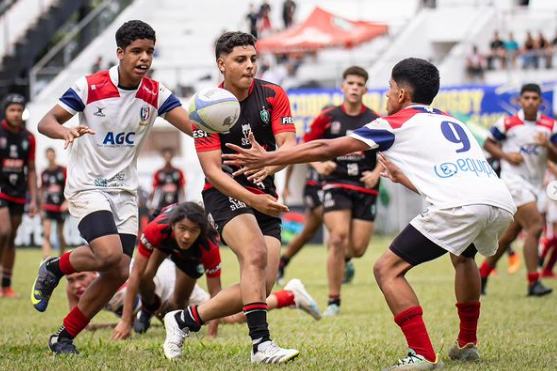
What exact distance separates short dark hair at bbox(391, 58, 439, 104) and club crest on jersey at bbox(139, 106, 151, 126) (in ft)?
7.18

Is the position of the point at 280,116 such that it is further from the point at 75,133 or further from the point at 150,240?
the point at 150,240

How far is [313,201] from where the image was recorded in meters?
14.5

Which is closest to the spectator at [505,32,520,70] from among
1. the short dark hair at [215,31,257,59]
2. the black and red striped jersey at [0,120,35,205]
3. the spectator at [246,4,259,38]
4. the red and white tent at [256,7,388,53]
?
the red and white tent at [256,7,388,53]

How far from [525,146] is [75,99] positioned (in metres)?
6.49

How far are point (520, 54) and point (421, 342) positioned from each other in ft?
81.0

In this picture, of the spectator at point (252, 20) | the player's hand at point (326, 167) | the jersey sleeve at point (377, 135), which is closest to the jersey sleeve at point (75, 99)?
the jersey sleeve at point (377, 135)

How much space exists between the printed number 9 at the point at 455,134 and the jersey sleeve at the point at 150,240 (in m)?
3.14

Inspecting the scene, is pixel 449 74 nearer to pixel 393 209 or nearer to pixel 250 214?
pixel 393 209

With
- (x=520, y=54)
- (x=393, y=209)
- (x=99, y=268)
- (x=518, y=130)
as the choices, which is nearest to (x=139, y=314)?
(x=99, y=268)

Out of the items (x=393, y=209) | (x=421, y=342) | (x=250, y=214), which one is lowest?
(x=393, y=209)

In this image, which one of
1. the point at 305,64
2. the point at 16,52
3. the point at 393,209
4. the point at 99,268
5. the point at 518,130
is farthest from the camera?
the point at 16,52

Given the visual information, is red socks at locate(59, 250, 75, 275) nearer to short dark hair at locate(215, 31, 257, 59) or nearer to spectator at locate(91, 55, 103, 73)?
short dark hair at locate(215, 31, 257, 59)

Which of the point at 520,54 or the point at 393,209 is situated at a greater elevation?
the point at 520,54

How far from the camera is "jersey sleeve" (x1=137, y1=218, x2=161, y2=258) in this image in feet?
28.2
